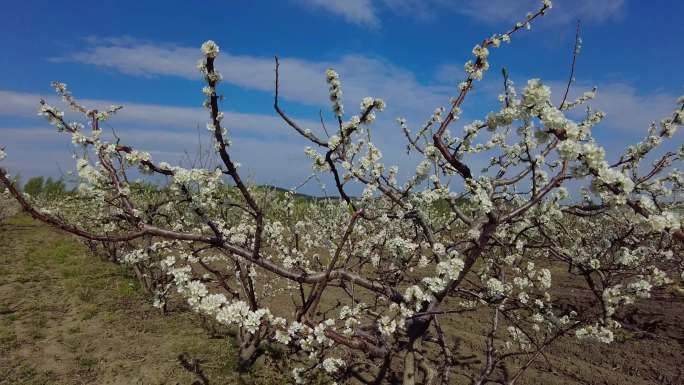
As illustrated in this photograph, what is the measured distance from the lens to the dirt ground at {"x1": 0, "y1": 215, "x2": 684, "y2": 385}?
20.1 ft

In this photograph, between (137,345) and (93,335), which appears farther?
(93,335)

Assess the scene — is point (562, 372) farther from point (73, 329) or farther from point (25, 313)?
point (25, 313)

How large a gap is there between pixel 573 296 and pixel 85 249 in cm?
1670

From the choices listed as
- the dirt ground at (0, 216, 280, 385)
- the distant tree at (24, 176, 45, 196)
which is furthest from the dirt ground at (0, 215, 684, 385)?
the distant tree at (24, 176, 45, 196)

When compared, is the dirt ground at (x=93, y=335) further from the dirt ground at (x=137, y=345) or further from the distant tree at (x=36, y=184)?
the distant tree at (x=36, y=184)

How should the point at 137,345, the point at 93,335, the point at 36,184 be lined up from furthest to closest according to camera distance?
the point at 36,184, the point at 93,335, the point at 137,345

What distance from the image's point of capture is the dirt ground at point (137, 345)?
613cm

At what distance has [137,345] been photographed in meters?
6.98

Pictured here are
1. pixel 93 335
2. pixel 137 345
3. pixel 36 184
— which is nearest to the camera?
pixel 137 345

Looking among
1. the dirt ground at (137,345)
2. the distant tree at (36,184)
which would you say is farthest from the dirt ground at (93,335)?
the distant tree at (36,184)

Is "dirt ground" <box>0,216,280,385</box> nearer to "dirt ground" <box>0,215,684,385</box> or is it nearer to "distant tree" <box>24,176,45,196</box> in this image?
"dirt ground" <box>0,215,684,385</box>

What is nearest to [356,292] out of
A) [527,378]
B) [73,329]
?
[527,378]

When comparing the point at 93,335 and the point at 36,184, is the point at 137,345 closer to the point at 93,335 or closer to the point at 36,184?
the point at 93,335

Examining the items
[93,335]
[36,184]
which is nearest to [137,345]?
[93,335]
